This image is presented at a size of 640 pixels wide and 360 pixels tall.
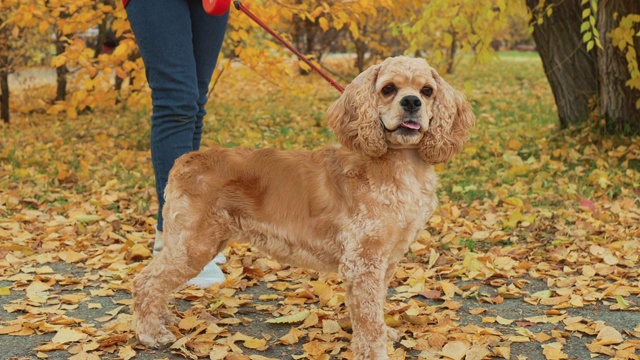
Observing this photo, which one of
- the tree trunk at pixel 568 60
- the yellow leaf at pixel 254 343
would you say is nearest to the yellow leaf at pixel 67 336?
the yellow leaf at pixel 254 343

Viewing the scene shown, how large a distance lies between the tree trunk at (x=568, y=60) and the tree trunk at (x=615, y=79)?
376 mm

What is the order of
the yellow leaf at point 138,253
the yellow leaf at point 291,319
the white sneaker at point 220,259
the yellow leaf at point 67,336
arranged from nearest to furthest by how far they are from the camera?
1. the yellow leaf at point 67,336
2. the yellow leaf at point 291,319
3. the white sneaker at point 220,259
4. the yellow leaf at point 138,253

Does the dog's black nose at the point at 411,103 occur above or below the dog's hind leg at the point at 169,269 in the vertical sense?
above

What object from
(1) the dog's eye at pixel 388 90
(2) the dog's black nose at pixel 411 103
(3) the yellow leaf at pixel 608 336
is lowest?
(3) the yellow leaf at pixel 608 336

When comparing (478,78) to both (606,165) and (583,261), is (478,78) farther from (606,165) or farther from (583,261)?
(583,261)

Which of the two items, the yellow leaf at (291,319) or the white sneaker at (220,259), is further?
the white sneaker at (220,259)

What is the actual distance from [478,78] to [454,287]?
553 inches

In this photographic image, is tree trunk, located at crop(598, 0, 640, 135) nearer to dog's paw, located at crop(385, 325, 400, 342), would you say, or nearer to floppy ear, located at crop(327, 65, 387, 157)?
floppy ear, located at crop(327, 65, 387, 157)

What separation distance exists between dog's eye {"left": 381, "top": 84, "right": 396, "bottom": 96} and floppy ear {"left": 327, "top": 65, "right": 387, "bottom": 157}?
44 millimetres

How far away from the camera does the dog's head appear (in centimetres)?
285

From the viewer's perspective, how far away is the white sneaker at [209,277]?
3.86 m

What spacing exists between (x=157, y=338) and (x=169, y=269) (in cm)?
32

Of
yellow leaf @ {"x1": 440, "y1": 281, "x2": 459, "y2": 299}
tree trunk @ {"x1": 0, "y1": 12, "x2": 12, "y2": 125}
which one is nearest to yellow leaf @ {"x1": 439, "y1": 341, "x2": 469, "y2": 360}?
yellow leaf @ {"x1": 440, "y1": 281, "x2": 459, "y2": 299}

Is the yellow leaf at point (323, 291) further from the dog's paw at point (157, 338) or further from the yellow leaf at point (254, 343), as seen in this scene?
the dog's paw at point (157, 338)
